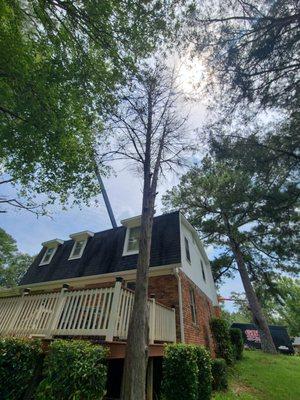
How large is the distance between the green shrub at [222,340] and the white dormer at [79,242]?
7.89m

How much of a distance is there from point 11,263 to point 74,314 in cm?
3528

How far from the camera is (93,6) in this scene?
22.7ft

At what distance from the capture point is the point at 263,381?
852cm

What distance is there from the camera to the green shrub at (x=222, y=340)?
10873 mm

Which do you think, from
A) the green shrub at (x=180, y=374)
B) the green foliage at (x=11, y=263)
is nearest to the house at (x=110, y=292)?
the green shrub at (x=180, y=374)

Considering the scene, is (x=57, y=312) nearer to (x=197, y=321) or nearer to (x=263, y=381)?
(x=197, y=321)

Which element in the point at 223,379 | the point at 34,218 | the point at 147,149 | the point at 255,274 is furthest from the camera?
the point at 255,274

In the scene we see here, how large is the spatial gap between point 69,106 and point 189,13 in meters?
4.82

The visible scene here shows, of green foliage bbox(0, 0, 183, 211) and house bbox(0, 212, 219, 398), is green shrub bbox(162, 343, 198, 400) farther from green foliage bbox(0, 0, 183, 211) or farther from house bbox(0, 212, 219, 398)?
green foliage bbox(0, 0, 183, 211)

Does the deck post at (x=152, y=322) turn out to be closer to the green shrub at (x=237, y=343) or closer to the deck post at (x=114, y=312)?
the deck post at (x=114, y=312)

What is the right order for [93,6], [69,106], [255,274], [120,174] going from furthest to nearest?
[255,274]
[120,174]
[69,106]
[93,6]

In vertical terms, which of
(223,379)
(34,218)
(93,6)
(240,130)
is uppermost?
(93,6)

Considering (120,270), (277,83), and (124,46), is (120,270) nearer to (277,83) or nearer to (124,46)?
(124,46)

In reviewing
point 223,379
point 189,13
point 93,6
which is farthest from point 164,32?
point 223,379
